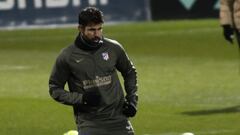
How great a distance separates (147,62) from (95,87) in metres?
13.1

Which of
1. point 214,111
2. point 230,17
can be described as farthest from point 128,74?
point 230,17

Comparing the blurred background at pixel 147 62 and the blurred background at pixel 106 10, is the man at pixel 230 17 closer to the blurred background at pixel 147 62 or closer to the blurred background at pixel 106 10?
the blurred background at pixel 147 62

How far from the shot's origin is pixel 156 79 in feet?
59.4

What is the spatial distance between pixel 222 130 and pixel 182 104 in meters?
2.55

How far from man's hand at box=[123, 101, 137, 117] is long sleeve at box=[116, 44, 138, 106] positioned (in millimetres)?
51

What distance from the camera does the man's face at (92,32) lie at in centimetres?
818

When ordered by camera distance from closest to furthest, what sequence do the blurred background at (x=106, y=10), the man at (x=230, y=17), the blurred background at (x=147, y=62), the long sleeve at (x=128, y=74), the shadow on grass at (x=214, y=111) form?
1. the long sleeve at (x=128, y=74)
2. the blurred background at (x=147, y=62)
3. the shadow on grass at (x=214, y=111)
4. the man at (x=230, y=17)
5. the blurred background at (x=106, y=10)

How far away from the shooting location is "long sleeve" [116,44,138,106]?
8.48 meters

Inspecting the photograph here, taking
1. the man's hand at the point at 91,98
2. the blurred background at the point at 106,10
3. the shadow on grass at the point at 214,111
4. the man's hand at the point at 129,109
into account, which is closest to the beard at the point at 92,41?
the man's hand at the point at 91,98

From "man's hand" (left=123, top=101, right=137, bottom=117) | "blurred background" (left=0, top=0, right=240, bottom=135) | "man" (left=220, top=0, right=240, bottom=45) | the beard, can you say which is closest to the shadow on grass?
"blurred background" (left=0, top=0, right=240, bottom=135)

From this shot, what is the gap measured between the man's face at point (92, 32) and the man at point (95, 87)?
88mm

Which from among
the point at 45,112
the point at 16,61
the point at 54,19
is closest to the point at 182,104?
the point at 45,112

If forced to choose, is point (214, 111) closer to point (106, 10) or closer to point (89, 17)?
point (89, 17)

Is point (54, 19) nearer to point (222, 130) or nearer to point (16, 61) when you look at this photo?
point (16, 61)
